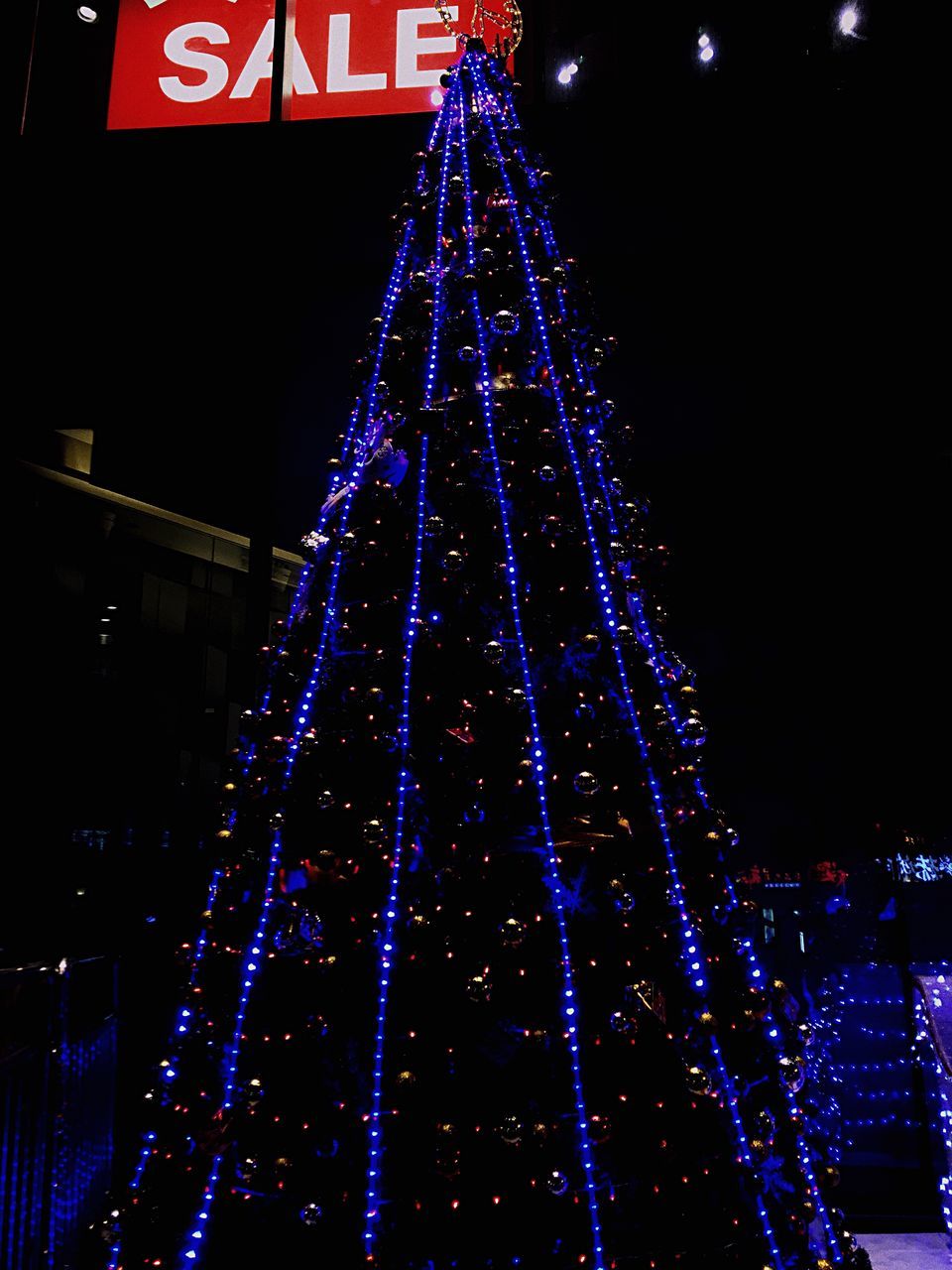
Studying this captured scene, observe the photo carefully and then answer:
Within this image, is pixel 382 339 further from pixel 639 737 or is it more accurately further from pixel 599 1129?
pixel 599 1129

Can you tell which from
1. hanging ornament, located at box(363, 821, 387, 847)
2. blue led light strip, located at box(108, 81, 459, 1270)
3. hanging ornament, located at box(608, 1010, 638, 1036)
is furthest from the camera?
blue led light strip, located at box(108, 81, 459, 1270)

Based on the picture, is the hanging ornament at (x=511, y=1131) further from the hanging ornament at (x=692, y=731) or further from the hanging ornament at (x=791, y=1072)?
the hanging ornament at (x=692, y=731)

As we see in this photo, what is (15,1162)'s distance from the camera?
1.88m

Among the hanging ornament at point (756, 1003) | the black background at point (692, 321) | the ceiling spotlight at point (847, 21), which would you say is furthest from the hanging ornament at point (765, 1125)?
the ceiling spotlight at point (847, 21)

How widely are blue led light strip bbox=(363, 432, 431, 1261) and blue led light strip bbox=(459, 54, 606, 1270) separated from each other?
0.64ft

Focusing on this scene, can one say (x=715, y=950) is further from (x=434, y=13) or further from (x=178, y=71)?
(x=178, y=71)

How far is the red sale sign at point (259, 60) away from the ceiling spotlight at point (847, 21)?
4.97ft

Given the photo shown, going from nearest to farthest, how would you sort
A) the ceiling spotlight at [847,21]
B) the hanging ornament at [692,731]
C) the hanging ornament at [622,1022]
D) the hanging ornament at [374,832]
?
the hanging ornament at [622,1022], the hanging ornament at [374,832], the hanging ornament at [692,731], the ceiling spotlight at [847,21]

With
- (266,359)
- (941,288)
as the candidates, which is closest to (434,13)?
(266,359)

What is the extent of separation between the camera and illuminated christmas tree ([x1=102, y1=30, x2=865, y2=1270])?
5.02ft

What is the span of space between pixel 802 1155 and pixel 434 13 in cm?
405

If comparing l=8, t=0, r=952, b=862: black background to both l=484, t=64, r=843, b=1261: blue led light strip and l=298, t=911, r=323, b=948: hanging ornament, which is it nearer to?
l=484, t=64, r=843, b=1261: blue led light strip

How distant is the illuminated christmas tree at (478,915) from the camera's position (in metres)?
1.53

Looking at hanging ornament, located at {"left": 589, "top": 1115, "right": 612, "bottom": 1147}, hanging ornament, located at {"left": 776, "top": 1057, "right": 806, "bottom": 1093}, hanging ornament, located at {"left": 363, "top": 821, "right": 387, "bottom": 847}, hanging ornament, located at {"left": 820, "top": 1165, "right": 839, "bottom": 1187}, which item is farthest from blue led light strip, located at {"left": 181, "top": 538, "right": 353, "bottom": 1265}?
hanging ornament, located at {"left": 820, "top": 1165, "right": 839, "bottom": 1187}
